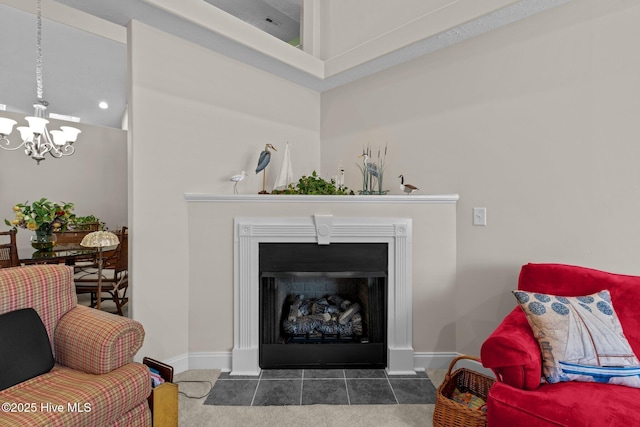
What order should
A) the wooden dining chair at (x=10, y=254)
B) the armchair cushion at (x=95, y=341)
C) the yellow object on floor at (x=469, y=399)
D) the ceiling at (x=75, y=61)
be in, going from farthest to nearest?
the ceiling at (x=75, y=61)
the wooden dining chair at (x=10, y=254)
the yellow object on floor at (x=469, y=399)
the armchair cushion at (x=95, y=341)

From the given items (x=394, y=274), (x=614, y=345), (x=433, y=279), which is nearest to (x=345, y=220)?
(x=394, y=274)

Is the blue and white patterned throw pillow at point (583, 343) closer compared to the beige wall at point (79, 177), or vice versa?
the blue and white patterned throw pillow at point (583, 343)

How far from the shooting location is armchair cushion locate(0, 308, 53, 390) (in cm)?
141

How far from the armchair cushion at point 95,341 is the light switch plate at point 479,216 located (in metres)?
2.30

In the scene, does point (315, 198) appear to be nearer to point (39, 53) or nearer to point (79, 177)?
point (39, 53)

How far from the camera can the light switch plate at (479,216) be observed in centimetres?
239

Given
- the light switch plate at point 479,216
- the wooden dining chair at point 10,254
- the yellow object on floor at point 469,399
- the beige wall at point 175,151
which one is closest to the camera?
the yellow object on floor at point 469,399

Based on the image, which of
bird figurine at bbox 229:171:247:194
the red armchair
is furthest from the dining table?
the red armchair

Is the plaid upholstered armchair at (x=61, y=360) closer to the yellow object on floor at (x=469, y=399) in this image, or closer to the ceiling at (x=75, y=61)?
the yellow object on floor at (x=469, y=399)

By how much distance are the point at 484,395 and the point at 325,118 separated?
270 centimetres

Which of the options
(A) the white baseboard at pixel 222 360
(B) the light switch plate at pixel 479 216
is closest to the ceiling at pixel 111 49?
(B) the light switch plate at pixel 479 216

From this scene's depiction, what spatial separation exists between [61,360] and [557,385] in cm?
240

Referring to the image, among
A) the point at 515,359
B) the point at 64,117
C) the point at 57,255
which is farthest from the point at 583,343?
the point at 64,117

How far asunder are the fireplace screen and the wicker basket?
63 centimetres
